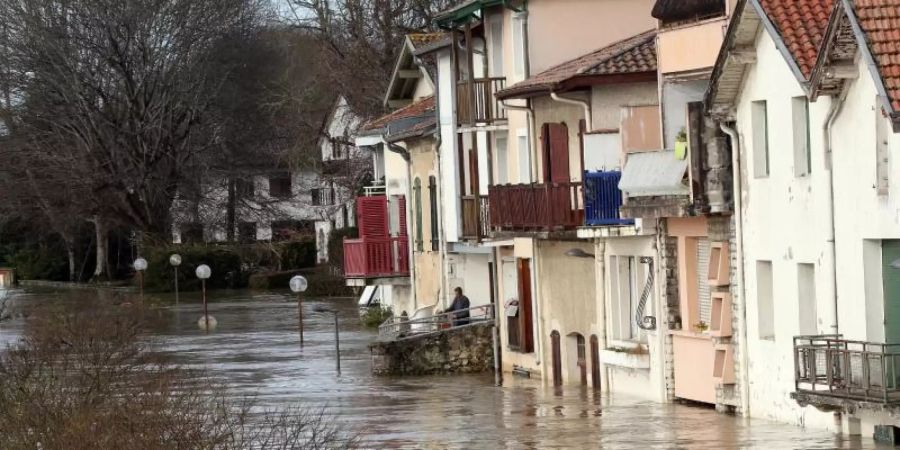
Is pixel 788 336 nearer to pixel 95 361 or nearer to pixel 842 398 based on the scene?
pixel 842 398

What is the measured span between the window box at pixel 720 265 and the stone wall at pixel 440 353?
44.0 feet

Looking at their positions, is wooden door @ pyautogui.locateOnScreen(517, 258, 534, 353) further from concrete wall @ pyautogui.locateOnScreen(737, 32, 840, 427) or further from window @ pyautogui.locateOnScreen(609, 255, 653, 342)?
concrete wall @ pyautogui.locateOnScreen(737, 32, 840, 427)

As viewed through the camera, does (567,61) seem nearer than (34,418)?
No

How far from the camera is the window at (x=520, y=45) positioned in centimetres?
4075

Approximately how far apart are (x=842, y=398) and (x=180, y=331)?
44924mm

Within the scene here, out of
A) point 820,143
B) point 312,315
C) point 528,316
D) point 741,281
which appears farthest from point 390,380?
point 312,315

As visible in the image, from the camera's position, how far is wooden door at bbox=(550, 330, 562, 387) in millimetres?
40094

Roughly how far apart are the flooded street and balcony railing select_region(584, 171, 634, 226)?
3.10 meters

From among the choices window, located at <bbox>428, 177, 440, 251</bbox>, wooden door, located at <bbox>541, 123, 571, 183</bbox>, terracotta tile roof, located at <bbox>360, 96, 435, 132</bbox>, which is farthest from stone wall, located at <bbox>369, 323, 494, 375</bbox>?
terracotta tile roof, located at <bbox>360, 96, 435, 132</bbox>

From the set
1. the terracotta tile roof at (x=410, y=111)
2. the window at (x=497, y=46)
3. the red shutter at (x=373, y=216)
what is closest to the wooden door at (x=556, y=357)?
the window at (x=497, y=46)

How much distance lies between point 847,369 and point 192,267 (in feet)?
242

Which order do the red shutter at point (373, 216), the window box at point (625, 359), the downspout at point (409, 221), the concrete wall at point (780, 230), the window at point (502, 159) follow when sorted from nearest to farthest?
the concrete wall at point (780, 230), the window box at point (625, 359), the window at point (502, 159), the downspout at point (409, 221), the red shutter at point (373, 216)

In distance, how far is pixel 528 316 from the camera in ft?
138

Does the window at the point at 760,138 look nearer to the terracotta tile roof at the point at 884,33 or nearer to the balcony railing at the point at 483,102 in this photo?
the terracotta tile roof at the point at 884,33
